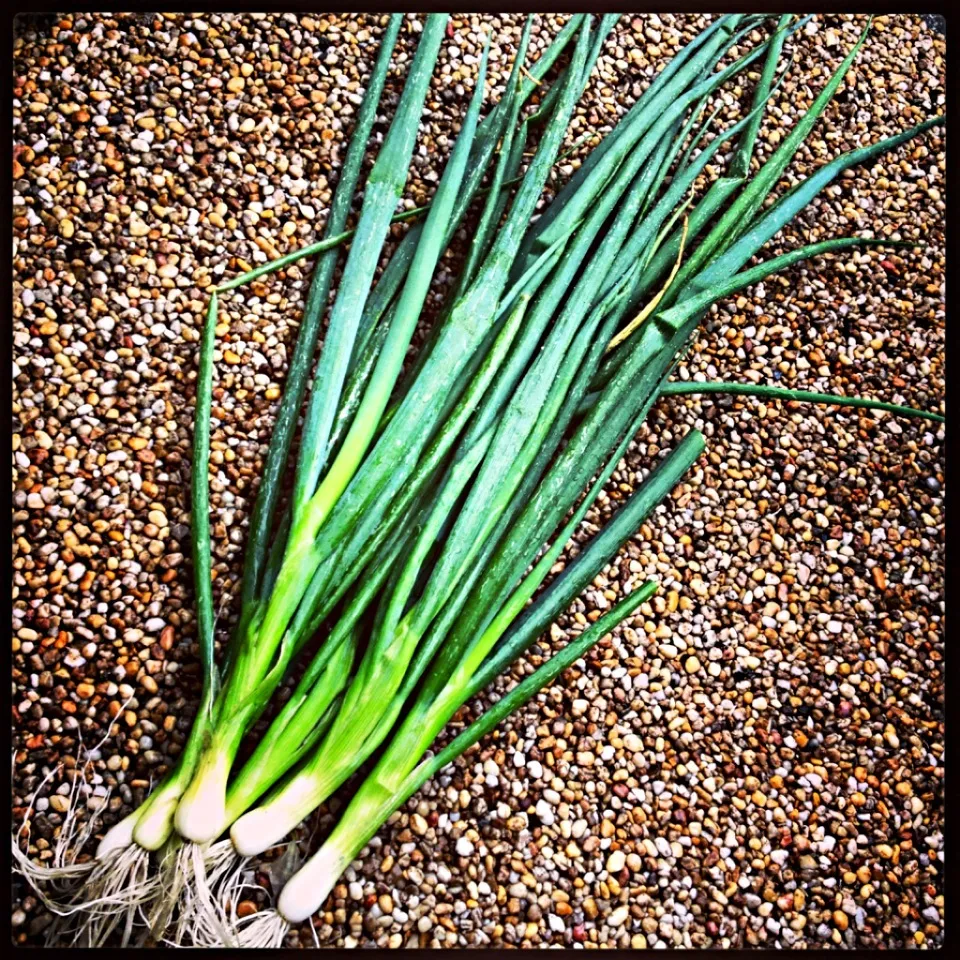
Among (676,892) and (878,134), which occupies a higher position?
(878,134)

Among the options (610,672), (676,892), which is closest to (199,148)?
(610,672)

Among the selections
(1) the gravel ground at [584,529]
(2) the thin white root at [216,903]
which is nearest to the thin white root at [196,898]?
(2) the thin white root at [216,903]

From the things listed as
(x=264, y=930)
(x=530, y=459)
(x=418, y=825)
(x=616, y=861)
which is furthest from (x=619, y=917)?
(x=530, y=459)

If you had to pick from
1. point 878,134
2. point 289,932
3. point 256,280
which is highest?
point 878,134

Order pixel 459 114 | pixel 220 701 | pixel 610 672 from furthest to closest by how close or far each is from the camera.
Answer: pixel 459 114 → pixel 610 672 → pixel 220 701

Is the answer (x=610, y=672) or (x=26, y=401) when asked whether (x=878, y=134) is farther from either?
(x=26, y=401)

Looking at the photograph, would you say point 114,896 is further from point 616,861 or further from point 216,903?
point 616,861

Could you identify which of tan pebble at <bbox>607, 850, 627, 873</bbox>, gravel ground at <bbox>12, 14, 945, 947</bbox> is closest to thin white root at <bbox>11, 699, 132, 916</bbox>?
gravel ground at <bbox>12, 14, 945, 947</bbox>
